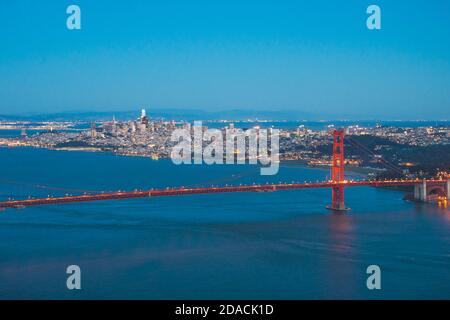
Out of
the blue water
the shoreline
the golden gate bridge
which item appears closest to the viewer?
the blue water

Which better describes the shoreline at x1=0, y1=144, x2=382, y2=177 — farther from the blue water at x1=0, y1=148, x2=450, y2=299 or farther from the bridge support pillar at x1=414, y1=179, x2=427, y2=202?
the blue water at x1=0, y1=148, x2=450, y2=299

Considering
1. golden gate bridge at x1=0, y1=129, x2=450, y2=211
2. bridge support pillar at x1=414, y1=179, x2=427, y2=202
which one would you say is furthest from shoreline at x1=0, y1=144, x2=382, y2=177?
bridge support pillar at x1=414, y1=179, x2=427, y2=202

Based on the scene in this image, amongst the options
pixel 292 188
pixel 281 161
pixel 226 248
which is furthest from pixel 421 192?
pixel 281 161

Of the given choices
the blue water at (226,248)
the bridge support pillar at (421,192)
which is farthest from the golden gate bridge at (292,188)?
the blue water at (226,248)

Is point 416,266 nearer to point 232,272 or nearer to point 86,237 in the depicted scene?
point 232,272

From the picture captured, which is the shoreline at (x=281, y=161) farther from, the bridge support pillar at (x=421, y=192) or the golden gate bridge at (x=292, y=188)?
the bridge support pillar at (x=421, y=192)
